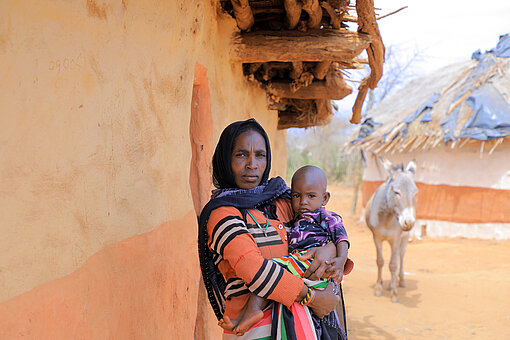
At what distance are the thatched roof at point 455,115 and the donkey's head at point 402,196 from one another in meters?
5.52

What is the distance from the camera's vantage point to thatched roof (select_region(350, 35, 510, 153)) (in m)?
12.2

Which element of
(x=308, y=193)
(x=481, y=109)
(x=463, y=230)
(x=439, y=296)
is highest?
(x=481, y=109)

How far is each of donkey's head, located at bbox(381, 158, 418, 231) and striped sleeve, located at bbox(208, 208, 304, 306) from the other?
5.61 meters

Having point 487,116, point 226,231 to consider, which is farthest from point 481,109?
point 226,231

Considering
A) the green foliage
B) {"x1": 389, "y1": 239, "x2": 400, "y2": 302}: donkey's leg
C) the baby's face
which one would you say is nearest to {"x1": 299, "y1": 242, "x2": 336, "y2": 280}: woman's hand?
the baby's face

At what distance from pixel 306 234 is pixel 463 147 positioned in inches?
495

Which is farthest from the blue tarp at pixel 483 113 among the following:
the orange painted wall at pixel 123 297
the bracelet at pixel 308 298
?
the bracelet at pixel 308 298

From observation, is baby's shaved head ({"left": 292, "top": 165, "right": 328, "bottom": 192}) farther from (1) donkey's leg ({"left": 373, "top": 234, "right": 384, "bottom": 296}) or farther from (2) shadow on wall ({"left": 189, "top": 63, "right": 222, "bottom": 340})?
(1) donkey's leg ({"left": 373, "top": 234, "right": 384, "bottom": 296})

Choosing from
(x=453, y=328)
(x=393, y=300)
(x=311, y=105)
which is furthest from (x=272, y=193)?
(x=393, y=300)

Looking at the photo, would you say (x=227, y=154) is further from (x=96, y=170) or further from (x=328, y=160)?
(x=328, y=160)

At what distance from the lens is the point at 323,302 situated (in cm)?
170

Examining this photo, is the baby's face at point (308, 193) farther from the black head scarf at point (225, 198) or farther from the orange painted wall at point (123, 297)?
the orange painted wall at point (123, 297)

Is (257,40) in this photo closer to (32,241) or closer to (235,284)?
(235,284)

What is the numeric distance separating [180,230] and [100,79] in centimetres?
112
